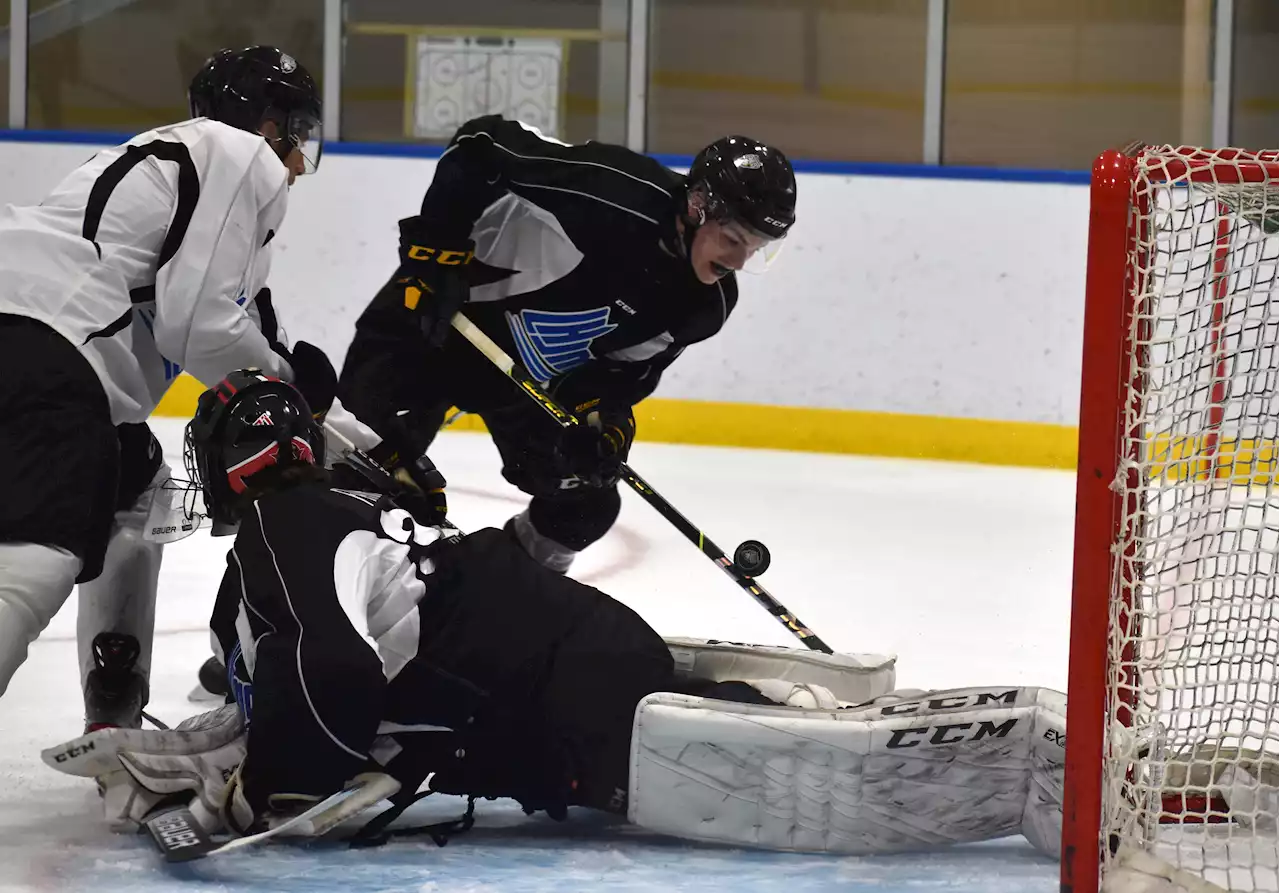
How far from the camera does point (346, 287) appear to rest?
573cm

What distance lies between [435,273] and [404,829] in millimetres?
1166

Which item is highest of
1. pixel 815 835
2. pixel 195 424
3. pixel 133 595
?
pixel 195 424

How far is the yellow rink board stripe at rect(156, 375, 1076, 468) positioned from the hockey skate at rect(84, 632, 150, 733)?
3.30 meters

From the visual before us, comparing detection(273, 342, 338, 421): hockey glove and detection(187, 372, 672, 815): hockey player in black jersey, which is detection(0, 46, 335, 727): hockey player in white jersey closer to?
detection(273, 342, 338, 421): hockey glove

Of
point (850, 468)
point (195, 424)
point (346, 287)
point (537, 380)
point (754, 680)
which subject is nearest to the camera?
point (195, 424)

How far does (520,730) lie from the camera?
6.44ft

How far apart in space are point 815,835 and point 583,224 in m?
1.31

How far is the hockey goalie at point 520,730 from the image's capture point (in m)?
1.91

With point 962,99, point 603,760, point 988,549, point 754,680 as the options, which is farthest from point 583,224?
point 962,99

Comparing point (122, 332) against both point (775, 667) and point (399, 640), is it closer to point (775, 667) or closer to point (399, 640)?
point (399, 640)

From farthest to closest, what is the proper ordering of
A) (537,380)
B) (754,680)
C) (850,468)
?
1. (850,468)
2. (537,380)
3. (754,680)

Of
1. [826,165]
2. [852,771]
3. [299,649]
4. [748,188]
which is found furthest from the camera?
[826,165]

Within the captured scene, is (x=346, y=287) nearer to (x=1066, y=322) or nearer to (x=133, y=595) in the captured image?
(x=1066, y=322)

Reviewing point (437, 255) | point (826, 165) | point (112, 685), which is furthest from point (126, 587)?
point (826, 165)
